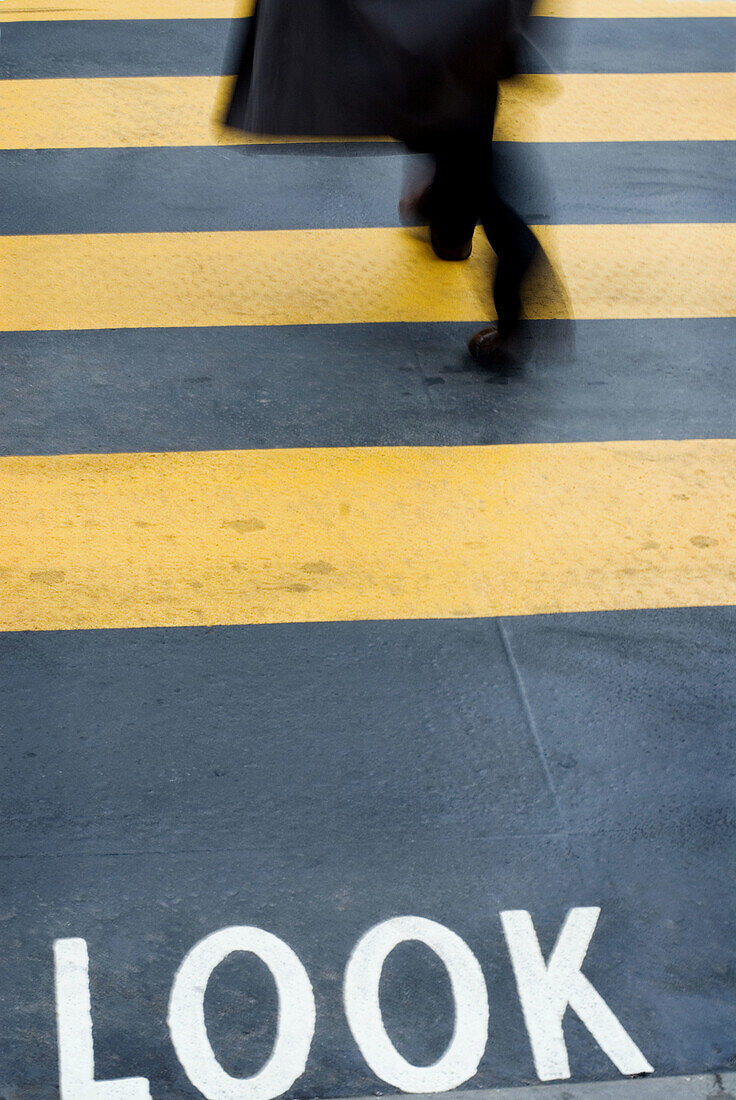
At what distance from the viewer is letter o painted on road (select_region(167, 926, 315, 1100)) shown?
2.48m

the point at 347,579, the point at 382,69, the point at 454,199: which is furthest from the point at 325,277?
the point at 347,579

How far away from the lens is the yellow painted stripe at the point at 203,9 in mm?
7727

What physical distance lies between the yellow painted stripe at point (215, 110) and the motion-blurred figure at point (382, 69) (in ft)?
6.55

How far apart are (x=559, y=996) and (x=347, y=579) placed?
1397mm

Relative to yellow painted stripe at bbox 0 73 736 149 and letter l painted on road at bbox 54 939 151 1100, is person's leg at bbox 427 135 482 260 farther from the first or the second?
letter l painted on road at bbox 54 939 151 1100

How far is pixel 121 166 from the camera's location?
6043mm

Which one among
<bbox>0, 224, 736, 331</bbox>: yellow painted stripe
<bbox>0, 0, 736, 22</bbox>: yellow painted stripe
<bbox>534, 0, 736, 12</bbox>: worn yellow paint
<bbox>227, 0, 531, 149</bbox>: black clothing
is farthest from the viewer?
<bbox>534, 0, 736, 12</bbox>: worn yellow paint

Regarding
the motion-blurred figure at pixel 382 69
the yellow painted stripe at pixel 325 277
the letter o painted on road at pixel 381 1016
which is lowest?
the letter o painted on road at pixel 381 1016

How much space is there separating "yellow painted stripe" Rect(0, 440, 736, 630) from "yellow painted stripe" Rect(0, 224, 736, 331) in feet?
2.90

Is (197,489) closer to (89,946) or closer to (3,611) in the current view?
(3,611)

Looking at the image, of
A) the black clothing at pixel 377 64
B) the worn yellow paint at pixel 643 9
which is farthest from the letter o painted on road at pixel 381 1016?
the worn yellow paint at pixel 643 9

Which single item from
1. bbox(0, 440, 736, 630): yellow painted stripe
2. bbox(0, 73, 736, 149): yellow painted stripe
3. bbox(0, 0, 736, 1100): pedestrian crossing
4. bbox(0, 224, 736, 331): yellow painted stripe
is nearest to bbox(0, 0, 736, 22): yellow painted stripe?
bbox(0, 73, 736, 149): yellow painted stripe

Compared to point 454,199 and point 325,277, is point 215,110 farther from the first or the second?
point 454,199

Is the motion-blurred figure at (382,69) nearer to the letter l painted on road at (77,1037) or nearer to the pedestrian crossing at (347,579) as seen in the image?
the pedestrian crossing at (347,579)
